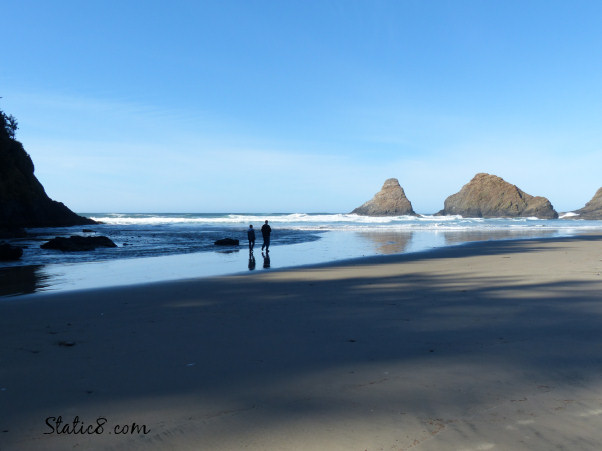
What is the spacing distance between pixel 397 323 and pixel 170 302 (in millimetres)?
3988

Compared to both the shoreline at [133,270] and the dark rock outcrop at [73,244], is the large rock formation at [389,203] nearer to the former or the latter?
the dark rock outcrop at [73,244]

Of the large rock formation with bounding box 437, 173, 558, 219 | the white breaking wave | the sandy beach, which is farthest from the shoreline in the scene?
the large rock formation with bounding box 437, 173, 558, 219

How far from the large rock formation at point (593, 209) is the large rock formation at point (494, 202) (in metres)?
7.95

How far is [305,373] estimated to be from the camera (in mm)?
3912

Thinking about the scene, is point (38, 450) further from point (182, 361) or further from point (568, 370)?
point (568, 370)

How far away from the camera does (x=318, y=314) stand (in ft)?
21.1

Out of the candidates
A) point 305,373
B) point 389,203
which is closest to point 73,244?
point 305,373

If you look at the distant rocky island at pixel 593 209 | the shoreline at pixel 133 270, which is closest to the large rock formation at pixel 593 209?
the distant rocky island at pixel 593 209

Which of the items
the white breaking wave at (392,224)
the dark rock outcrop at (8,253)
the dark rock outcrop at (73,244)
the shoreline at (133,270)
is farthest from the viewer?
the white breaking wave at (392,224)

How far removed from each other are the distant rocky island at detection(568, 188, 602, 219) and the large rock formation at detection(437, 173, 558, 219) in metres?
7.97

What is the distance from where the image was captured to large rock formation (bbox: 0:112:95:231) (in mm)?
37500

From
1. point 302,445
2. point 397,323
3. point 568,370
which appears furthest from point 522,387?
point 397,323

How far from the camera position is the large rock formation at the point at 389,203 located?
371ft

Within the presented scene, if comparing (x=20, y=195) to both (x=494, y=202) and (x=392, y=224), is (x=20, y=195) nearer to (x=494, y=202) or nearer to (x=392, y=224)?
(x=392, y=224)
